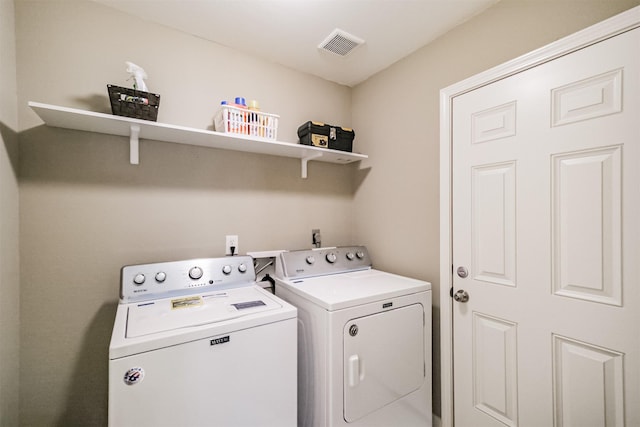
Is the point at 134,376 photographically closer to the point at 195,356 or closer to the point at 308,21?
the point at 195,356

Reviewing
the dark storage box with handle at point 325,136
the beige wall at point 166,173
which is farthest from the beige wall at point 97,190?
the dark storage box with handle at point 325,136

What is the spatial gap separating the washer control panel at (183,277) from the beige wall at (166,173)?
239mm

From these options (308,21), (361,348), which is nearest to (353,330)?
(361,348)

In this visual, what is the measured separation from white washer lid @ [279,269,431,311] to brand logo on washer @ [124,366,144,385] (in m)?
0.76

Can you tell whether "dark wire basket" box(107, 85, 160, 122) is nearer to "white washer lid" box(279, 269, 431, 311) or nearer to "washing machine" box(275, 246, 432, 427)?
"washing machine" box(275, 246, 432, 427)

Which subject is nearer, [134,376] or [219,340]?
[134,376]

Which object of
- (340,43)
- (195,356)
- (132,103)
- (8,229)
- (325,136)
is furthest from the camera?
(325,136)

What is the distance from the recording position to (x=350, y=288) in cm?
158

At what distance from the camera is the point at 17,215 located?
1.32m

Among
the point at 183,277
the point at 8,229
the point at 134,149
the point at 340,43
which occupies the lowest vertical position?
the point at 183,277

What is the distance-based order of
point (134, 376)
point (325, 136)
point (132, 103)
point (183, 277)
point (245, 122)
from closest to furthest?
point (134, 376), point (132, 103), point (183, 277), point (245, 122), point (325, 136)

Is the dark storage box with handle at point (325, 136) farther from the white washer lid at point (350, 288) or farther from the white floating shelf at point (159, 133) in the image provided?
the white washer lid at point (350, 288)

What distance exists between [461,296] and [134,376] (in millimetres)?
1619

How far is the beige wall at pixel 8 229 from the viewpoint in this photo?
3.81 ft
